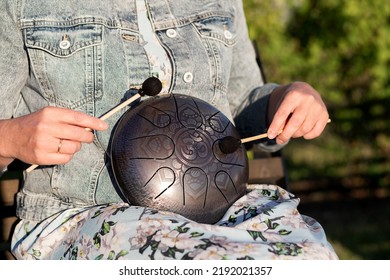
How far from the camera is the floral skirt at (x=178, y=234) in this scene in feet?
4.76

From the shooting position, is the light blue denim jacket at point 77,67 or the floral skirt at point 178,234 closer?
the floral skirt at point 178,234

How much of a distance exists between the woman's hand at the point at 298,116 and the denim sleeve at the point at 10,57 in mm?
614

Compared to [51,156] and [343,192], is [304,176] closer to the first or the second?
[343,192]

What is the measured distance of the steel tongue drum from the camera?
5.27 feet

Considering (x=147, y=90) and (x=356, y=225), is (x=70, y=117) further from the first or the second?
(x=356, y=225)

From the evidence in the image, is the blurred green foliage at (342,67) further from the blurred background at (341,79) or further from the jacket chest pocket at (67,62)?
the jacket chest pocket at (67,62)

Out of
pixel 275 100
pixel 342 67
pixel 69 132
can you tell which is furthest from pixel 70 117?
pixel 342 67

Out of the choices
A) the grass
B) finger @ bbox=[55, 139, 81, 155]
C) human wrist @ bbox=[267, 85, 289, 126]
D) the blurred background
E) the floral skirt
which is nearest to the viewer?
the floral skirt

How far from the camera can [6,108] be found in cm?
175

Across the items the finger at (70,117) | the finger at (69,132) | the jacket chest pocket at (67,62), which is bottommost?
the finger at (69,132)

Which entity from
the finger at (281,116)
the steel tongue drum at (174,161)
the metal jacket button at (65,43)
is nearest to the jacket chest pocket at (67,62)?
the metal jacket button at (65,43)

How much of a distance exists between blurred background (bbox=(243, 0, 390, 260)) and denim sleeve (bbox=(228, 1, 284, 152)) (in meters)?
2.42

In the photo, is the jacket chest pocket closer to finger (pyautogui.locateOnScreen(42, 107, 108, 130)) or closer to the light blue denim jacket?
the light blue denim jacket

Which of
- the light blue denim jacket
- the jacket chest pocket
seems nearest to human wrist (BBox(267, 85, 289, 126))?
the light blue denim jacket
